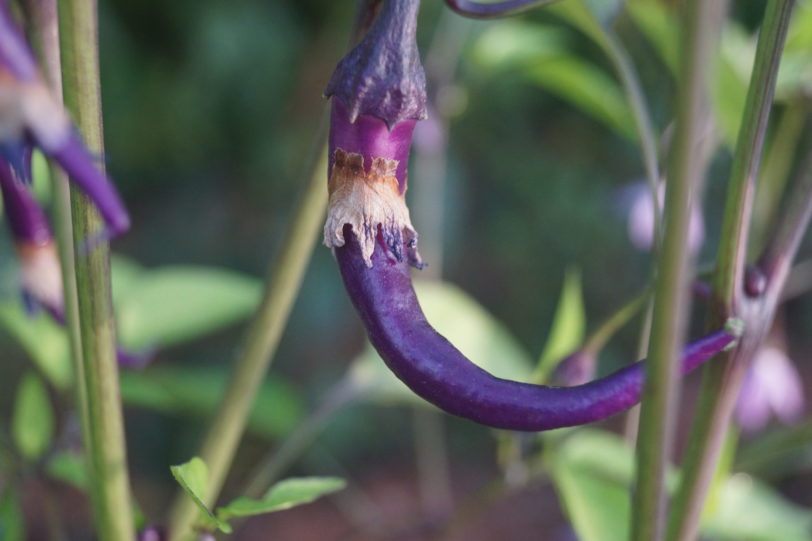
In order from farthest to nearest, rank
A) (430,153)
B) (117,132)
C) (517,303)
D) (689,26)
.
Answer: (517,303), (117,132), (430,153), (689,26)

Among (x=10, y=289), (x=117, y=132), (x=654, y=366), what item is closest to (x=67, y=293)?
(x=654, y=366)

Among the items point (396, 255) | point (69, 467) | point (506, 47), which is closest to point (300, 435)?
point (69, 467)

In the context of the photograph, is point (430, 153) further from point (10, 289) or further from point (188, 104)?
point (188, 104)

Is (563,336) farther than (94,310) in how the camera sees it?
Yes

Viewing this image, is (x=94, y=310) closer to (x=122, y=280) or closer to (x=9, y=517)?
(x=9, y=517)

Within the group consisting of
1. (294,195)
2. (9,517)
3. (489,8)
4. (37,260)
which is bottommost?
(9,517)

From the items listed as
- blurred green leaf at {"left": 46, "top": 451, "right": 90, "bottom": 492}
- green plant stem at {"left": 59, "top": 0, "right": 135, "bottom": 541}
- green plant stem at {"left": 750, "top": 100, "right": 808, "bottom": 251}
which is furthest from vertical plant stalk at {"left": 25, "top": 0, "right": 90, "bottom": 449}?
green plant stem at {"left": 750, "top": 100, "right": 808, "bottom": 251}
